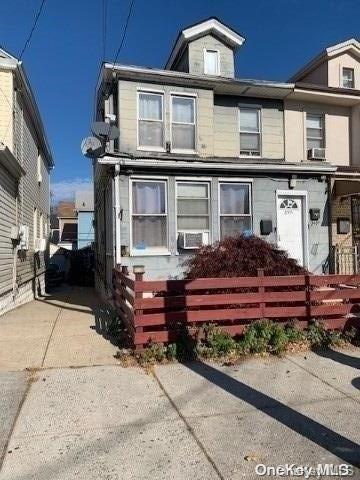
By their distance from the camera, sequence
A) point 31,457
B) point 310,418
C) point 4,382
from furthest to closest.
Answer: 1. point 4,382
2. point 310,418
3. point 31,457

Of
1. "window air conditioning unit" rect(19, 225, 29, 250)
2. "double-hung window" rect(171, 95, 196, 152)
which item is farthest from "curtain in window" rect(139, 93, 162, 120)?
"window air conditioning unit" rect(19, 225, 29, 250)

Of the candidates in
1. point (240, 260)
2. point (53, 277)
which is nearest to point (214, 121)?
point (240, 260)

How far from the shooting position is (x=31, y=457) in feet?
10.6

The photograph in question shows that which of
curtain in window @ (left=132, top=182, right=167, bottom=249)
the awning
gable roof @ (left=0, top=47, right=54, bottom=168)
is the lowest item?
curtain in window @ (left=132, top=182, right=167, bottom=249)

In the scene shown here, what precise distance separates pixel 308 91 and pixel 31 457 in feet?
38.7

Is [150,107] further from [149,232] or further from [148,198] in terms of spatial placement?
[149,232]

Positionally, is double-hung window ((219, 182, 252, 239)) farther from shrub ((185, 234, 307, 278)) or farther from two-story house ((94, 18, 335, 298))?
shrub ((185, 234, 307, 278))

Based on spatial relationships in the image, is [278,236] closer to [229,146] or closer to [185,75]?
[229,146]

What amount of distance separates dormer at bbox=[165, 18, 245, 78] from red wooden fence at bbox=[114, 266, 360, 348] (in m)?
7.92

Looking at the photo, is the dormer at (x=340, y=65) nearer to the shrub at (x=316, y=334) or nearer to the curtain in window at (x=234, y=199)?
the curtain in window at (x=234, y=199)

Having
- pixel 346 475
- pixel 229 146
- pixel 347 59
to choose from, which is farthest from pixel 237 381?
pixel 347 59

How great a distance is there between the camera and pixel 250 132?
11992 millimetres

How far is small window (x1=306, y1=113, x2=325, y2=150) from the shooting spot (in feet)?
42.1

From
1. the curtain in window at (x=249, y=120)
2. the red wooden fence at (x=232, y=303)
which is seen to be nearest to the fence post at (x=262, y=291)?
the red wooden fence at (x=232, y=303)
